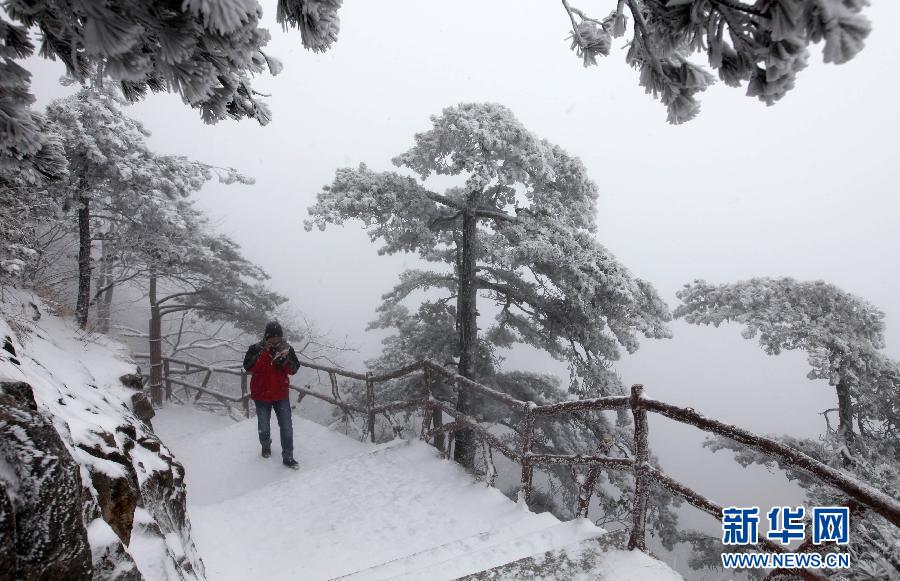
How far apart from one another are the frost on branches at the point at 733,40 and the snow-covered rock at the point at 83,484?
10.1 feet

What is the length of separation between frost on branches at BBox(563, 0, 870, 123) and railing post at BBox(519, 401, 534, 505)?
362 centimetres

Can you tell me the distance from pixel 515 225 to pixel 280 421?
5518 millimetres

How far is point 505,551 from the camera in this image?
375 centimetres

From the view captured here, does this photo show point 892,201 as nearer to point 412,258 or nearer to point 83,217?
point 412,258

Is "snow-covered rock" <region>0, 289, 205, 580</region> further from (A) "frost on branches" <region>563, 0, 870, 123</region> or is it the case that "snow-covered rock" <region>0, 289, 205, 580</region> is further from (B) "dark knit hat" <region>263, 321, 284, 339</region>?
(A) "frost on branches" <region>563, 0, 870, 123</region>

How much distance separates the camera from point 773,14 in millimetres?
1307

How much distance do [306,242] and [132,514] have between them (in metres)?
141

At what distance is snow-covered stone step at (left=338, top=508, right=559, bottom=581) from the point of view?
12.1 feet

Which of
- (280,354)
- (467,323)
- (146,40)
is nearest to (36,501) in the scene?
(146,40)

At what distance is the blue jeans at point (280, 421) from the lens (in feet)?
22.3

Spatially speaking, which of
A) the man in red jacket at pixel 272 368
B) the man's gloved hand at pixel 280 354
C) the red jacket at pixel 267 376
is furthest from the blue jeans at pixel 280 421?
the man's gloved hand at pixel 280 354

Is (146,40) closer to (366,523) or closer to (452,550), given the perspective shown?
(452,550)

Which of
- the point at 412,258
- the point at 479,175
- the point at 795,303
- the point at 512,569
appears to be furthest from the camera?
the point at 412,258

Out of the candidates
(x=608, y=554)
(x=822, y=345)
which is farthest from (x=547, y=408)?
(x=822, y=345)
